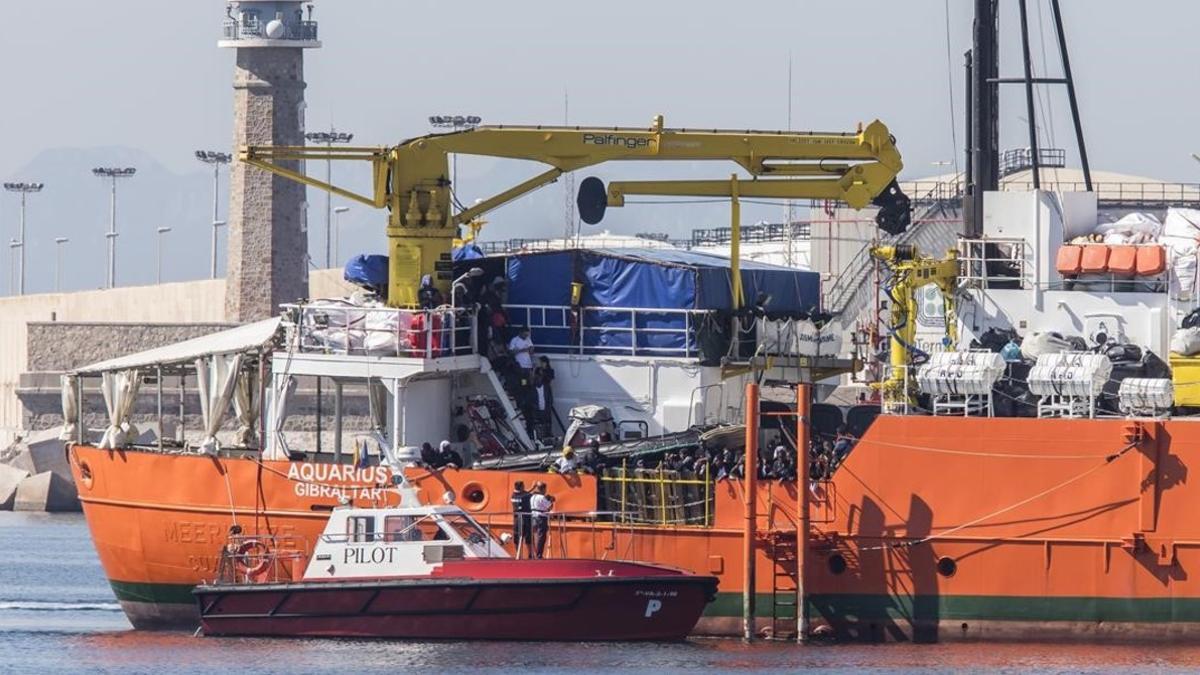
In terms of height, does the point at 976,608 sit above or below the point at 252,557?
below

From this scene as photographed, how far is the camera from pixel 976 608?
29.5 meters

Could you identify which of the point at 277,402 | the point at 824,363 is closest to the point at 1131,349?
the point at 824,363

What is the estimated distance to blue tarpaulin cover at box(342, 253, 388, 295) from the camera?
33.4 m

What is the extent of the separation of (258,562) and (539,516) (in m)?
3.72

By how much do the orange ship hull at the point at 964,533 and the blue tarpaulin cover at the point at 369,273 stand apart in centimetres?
358

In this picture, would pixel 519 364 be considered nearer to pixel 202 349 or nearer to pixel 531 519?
pixel 531 519

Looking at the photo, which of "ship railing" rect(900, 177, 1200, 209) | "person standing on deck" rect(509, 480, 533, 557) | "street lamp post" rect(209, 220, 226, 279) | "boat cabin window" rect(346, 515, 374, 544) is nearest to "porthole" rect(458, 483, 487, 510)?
"person standing on deck" rect(509, 480, 533, 557)

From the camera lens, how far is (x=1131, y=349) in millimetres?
30375

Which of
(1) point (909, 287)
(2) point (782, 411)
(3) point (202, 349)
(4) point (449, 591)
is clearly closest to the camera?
(4) point (449, 591)

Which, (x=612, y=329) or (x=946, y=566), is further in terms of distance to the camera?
(x=612, y=329)

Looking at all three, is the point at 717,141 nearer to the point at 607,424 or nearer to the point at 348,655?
the point at 607,424

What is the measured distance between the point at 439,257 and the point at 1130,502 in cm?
977

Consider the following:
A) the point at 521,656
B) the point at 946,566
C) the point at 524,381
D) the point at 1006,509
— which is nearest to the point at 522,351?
the point at 524,381

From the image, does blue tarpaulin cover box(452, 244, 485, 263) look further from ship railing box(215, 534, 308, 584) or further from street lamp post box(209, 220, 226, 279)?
street lamp post box(209, 220, 226, 279)
